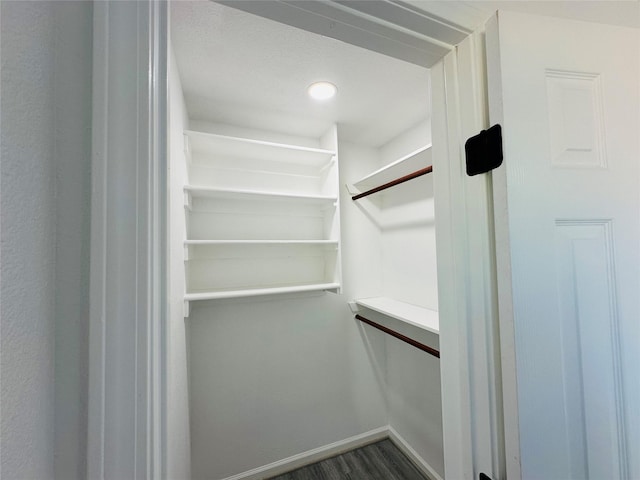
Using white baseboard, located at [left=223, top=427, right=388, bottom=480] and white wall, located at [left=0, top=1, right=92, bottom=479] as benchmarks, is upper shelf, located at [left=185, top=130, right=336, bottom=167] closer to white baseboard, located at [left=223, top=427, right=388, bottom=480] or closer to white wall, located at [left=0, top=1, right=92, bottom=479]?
white wall, located at [left=0, top=1, right=92, bottom=479]

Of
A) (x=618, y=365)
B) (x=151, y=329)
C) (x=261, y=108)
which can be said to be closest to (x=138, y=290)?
(x=151, y=329)

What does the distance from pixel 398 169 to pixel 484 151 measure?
0.96m

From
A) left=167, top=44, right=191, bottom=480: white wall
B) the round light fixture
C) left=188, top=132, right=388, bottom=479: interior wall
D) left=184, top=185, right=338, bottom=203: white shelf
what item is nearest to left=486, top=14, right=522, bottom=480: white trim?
the round light fixture

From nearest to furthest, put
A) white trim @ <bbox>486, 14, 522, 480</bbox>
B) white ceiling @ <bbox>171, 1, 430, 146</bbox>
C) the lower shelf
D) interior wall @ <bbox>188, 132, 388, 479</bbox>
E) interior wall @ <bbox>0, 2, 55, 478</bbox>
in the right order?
interior wall @ <bbox>0, 2, 55, 478</bbox>, white trim @ <bbox>486, 14, 522, 480</bbox>, white ceiling @ <bbox>171, 1, 430, 146</bbox>, the lower shelf, interior wall @ <bbox>188, 132, 388, 479</bbox>

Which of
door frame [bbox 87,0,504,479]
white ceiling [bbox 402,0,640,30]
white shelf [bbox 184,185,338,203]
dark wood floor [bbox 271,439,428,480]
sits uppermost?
white ceiling [bbox 402,0,640,30]

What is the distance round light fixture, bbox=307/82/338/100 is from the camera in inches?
49.1

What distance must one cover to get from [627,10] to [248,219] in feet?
5.45

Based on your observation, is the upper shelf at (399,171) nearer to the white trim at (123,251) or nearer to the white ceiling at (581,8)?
the white ceiling at (581,8)

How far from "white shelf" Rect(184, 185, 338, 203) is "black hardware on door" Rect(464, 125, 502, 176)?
3.48ft

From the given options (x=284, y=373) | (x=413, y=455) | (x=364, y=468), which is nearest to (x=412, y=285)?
(x=284, y=373)

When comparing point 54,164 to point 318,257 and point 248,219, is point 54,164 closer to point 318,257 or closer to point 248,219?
point 248,219

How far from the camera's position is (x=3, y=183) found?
0.26 m

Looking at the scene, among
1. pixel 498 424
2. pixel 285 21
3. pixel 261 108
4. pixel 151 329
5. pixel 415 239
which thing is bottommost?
pixel 498 424

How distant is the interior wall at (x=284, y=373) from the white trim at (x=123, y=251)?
1.24 meters
